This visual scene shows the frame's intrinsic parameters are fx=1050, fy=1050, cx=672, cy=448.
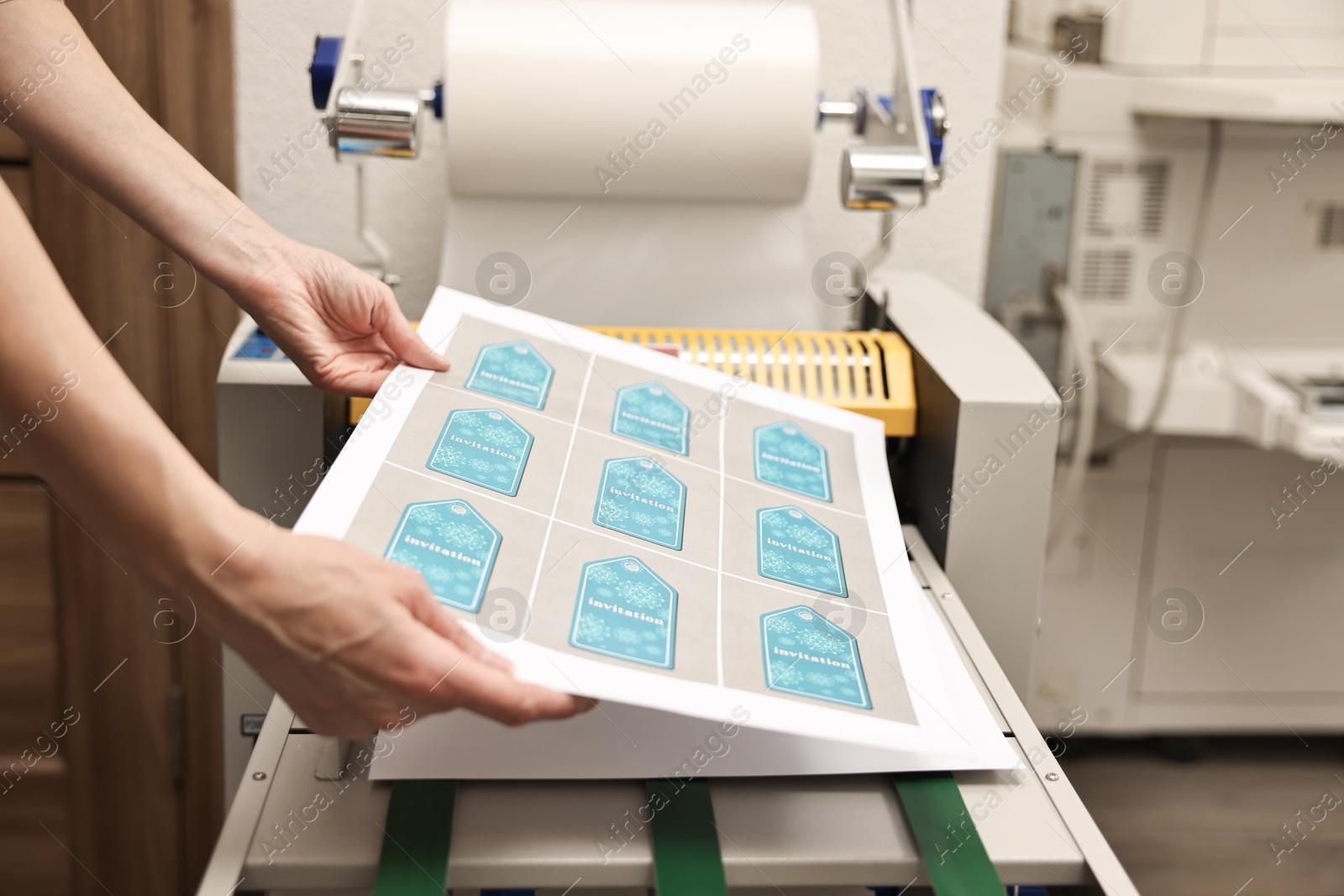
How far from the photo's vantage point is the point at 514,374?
66 centimetres

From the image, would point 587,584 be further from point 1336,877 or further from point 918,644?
point 1336,877

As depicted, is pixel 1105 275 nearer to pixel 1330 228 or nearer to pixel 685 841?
pixel 1330 228

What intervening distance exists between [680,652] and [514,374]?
0.81 ft

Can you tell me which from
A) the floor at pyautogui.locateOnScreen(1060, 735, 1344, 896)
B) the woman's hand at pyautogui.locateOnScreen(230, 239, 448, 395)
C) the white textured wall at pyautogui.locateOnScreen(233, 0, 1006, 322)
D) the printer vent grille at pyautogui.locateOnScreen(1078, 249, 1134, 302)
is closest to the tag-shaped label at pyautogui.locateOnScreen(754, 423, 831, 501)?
the woman's hand at pyautogui.locateOnScreen(230, 239, 448, 395)

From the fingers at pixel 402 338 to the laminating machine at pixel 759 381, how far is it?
74 mm

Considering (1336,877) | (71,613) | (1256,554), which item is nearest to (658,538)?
(71,613)

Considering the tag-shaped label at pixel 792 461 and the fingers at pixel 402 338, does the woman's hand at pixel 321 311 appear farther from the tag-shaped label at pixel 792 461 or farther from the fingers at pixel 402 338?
the tag-shaped label at pixel 792 461

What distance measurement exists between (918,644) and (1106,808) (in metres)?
1.38

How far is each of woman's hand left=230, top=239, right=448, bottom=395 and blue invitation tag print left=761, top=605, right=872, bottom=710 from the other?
1.02 feet

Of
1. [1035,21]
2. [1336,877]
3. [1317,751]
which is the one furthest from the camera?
[1317,751]

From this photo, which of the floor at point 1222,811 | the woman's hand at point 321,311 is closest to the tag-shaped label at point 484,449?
the woman's hand at point 321,311

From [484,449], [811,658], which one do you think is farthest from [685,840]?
[484,449]

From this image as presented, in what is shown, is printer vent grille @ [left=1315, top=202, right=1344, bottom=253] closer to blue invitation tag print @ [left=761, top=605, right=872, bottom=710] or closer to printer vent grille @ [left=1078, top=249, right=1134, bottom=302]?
printer vent grille @ [left=1078, top=249, right=1134, bottom=302]

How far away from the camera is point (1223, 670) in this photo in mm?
1699
